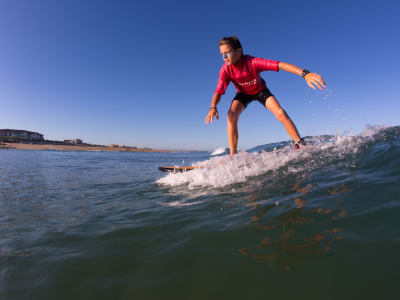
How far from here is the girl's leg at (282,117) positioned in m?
4.60

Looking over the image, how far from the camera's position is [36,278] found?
4.95 feet

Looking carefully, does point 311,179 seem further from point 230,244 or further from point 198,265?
point 198,265

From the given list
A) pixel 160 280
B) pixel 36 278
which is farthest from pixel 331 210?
pixel 36 278

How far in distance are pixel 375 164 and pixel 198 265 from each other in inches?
137

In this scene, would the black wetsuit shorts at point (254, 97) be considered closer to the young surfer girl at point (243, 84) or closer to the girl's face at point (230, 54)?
the young surfer girl at point (243, 84)

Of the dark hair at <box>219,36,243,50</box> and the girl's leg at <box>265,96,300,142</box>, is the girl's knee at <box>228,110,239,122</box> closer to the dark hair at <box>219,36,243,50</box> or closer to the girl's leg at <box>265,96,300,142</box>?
the girl's leg at <box>265,96,300,142</box>

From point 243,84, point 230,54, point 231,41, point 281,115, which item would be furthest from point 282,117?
point 231,41

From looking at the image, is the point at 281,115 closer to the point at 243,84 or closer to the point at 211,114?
the point at 243,84

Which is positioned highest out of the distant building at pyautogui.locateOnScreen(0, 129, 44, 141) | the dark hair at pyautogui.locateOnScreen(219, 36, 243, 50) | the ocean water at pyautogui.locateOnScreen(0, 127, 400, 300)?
the distant building at pyautogui.locateOnScreen(0, 129, 44, 141)

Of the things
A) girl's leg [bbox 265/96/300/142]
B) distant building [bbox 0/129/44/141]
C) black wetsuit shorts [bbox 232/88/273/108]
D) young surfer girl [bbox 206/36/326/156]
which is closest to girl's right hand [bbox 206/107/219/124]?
young surfer girl [bbox 206/36/326/156]

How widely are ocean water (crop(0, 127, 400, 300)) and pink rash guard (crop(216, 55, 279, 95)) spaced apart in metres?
2.43

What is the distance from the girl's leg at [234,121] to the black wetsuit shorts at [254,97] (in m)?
0.13

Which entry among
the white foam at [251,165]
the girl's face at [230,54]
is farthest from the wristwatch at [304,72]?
the white foam at [251,165]

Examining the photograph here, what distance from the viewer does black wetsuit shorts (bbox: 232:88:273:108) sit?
4938 mm
